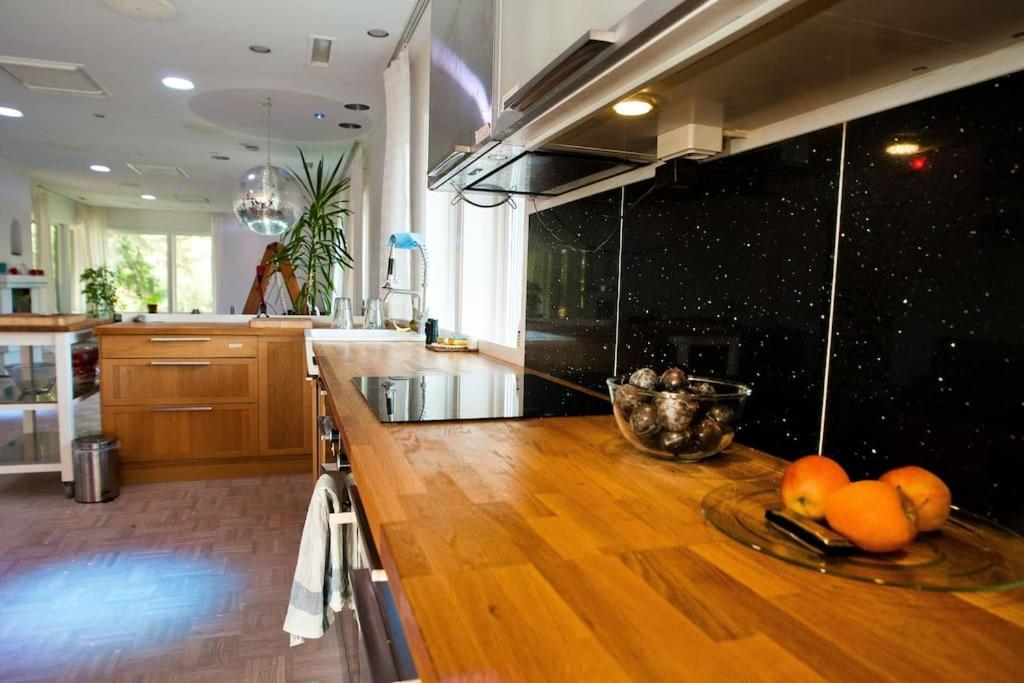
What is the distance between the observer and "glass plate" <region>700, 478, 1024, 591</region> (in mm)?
548

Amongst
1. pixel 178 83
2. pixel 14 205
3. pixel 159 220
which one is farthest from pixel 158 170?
pixel 159 220

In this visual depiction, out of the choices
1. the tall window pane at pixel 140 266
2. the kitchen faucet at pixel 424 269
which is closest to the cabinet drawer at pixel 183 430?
the kitchen faucet at pixel 424 269

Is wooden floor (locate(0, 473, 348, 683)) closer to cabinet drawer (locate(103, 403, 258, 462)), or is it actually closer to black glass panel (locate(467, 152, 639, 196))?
cabinet drawer (locate(103, 403, 258, 462))

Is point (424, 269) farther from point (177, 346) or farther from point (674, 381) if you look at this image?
point (674, 381)

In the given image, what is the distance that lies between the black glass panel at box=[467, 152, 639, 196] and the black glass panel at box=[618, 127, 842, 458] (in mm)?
114

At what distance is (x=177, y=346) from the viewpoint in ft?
11.4

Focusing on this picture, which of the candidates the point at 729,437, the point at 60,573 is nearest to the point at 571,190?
the point at 729,437

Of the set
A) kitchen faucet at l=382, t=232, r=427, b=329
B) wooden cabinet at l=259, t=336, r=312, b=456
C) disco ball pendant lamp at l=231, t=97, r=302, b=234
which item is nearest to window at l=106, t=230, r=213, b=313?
disco ball pendant lamp at l=231, t=97, r=302, b=234

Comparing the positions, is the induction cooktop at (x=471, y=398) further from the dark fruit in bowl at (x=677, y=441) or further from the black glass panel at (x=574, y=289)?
the dark fruit in bowl at (x=677, y=441)

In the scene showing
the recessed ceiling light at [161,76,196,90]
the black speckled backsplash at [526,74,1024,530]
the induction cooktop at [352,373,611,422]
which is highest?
the recessed ceiling light at [161,76,196,90]

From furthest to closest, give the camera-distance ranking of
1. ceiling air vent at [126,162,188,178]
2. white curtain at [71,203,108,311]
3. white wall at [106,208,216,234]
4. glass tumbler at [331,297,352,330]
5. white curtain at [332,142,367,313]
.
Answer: white wall at [106,208,216,234] < white curtain at [71,203,108,311] < ceiling air vent at [126,162,188,178] < white curtain at [332,142,367,313] < glass tumbler at [331,297,352,330]

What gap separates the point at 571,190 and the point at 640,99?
837mm

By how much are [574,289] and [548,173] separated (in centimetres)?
35

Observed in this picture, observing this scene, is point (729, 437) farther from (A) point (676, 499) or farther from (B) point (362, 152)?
(B) point (362, 152)
